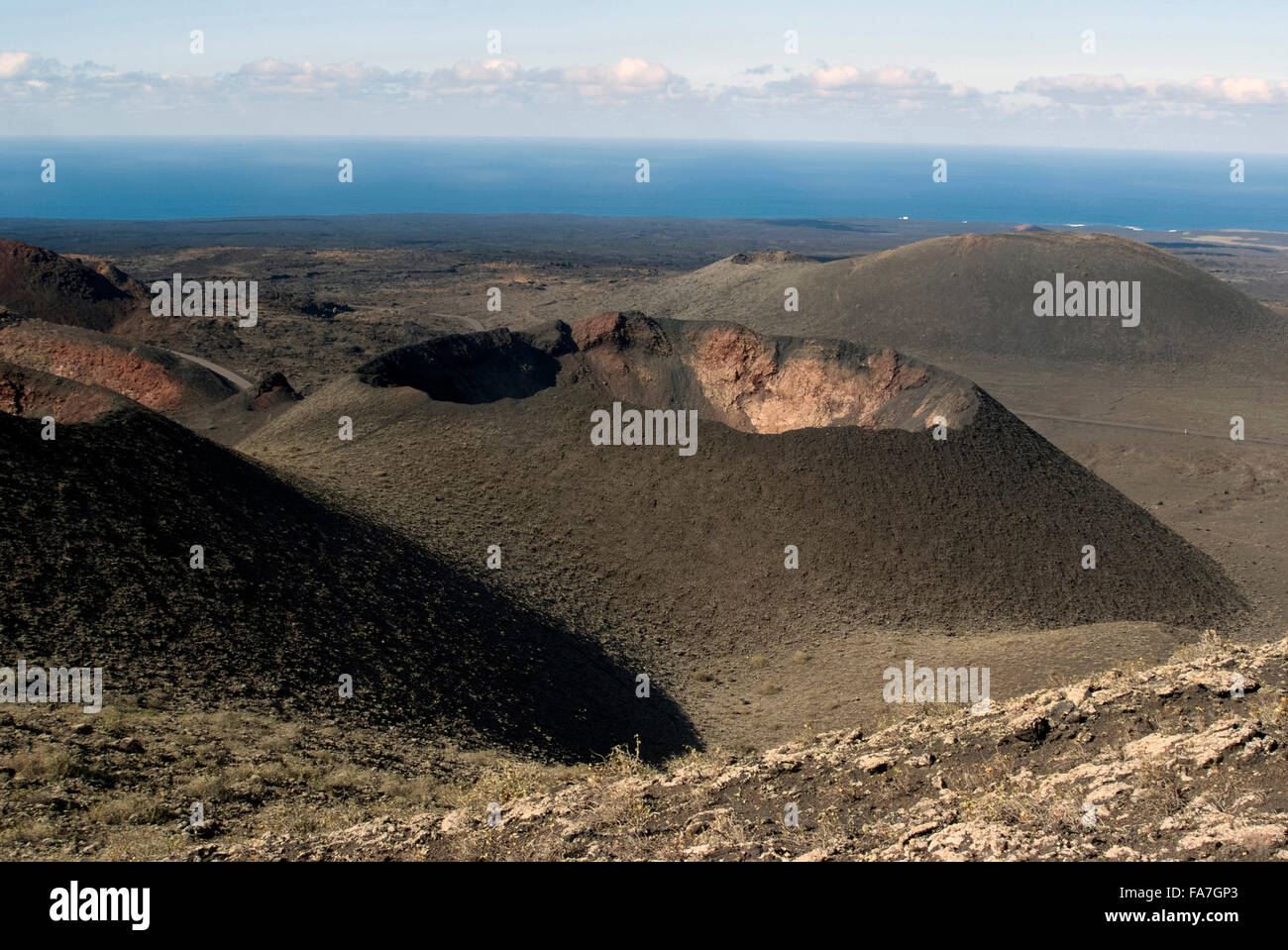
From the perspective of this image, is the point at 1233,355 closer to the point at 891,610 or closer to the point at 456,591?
the point at 891,610

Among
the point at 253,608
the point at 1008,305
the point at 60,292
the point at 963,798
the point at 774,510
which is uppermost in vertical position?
the point at 60,292

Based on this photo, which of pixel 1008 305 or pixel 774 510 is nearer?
pixel 774 510

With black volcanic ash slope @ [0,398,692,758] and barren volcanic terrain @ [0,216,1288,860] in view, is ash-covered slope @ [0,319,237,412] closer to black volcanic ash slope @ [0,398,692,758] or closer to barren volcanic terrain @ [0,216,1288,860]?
barren volcanic terrain @ [0,216,1288,860]

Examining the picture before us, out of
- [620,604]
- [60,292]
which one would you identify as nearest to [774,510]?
[620,604]

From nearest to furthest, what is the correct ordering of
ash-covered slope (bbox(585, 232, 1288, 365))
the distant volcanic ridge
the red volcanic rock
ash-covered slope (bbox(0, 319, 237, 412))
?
the red volcanic rock
the distant volcanic ridge
ash-covered slope (bbox(0, 319, 237, 412))
ash-covered slope (bbox(585, 232, 1288, 365))

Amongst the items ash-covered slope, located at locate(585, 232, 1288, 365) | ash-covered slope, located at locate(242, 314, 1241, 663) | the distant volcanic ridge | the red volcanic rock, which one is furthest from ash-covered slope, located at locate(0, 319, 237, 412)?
ash-covered slope, located at locate(585, 232, 1288, 365)

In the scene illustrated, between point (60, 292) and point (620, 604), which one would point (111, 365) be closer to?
point (60, 292)

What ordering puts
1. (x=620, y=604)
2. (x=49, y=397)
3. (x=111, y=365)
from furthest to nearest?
(x=111, y=365)
(x=49, y=397)
(x=620, y=604)
